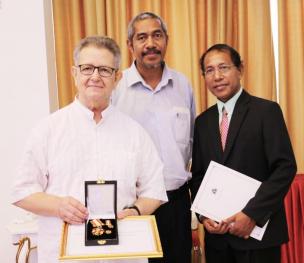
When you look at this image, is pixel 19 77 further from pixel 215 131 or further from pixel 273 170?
pixel 273 170

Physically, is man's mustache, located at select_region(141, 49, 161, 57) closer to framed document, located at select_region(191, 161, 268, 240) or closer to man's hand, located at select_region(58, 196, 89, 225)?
framed document, located at select_region(191, 161, 268, 240)

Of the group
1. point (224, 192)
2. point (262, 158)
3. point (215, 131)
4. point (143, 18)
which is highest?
point (143, 18)

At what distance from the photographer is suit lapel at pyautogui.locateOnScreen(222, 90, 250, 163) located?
1.83 metres

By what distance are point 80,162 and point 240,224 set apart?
78cm

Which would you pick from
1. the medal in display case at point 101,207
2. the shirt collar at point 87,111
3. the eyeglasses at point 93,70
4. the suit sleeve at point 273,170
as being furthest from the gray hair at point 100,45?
the suit sleeve at point 273,170

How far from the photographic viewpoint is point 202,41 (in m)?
3.16

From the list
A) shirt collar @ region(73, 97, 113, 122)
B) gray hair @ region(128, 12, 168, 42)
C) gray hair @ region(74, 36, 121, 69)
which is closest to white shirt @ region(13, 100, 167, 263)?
shirt collar @ region(73, 97, 113, 122)

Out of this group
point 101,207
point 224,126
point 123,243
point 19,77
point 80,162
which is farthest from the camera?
point 19,77

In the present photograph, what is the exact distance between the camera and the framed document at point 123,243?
120cm

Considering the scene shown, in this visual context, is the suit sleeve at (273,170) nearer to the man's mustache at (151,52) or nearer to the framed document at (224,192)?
the framed document at (224,192)

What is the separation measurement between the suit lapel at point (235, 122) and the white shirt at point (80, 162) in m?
0.38

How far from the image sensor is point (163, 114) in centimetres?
214

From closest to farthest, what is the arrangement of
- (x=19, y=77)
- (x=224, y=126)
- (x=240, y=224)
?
(x=240, y=224)
(x=224, y=126)
(x=19, y=77)

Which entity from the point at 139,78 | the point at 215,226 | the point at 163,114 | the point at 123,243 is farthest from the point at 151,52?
the point at 123,243
